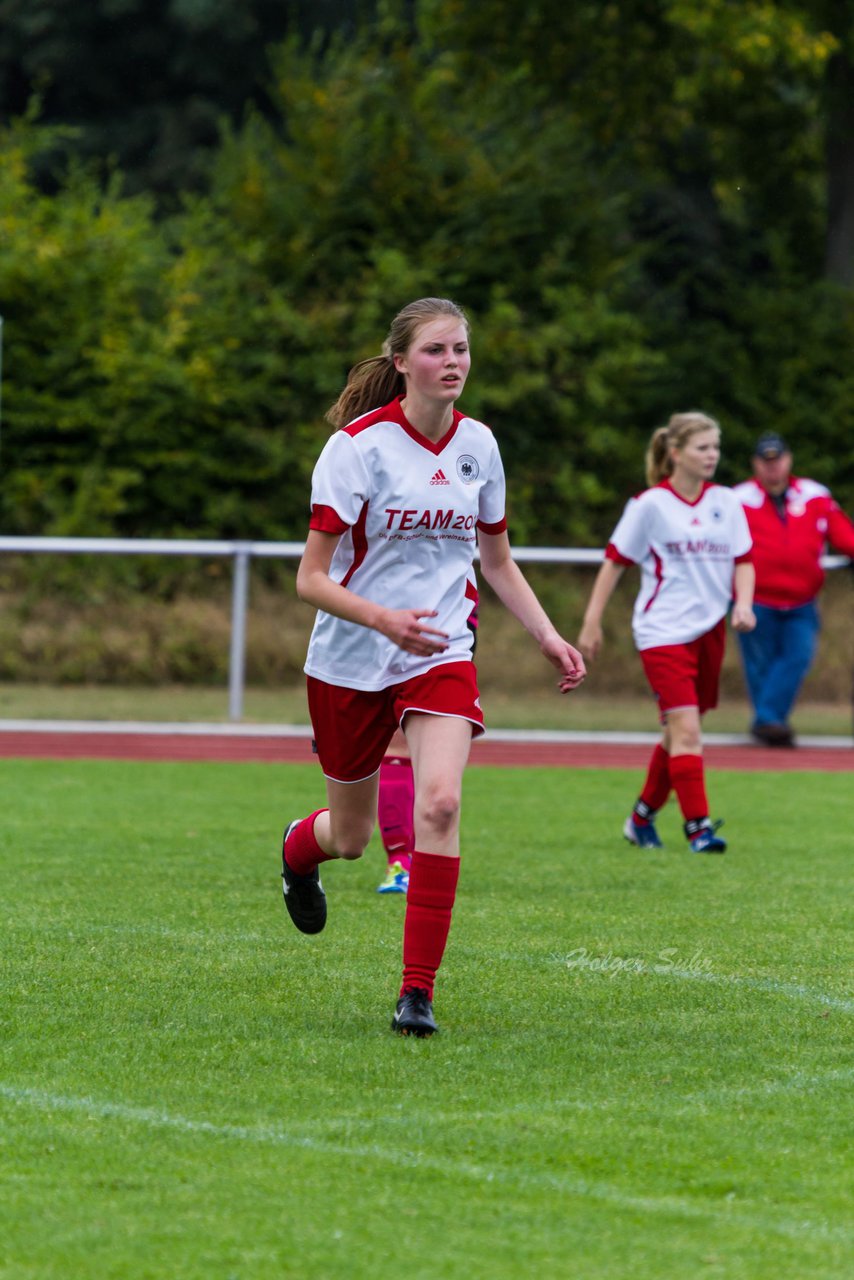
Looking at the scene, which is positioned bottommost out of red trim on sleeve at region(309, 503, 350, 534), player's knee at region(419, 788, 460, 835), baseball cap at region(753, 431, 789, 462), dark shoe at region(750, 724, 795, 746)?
dark shoe at region(750, 724, 795, 746)

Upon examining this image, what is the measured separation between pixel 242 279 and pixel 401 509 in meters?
16.1

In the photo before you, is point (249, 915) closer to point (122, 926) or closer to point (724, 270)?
point (122, 926)

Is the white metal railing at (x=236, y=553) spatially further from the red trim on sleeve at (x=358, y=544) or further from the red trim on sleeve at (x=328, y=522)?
the red trim on sleeve at (x=328, y=522)

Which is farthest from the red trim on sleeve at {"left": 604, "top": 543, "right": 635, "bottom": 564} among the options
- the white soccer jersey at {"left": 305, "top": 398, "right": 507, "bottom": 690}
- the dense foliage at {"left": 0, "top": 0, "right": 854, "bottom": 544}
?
the dense foliage at {"left": 0, "top": 0, "right": 854, "bottom": 544}

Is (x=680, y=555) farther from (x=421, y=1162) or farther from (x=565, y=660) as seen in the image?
(x=421, y=1162)

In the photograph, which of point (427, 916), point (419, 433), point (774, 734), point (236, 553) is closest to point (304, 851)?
point (427, 916)

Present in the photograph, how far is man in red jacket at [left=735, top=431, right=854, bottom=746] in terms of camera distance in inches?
552

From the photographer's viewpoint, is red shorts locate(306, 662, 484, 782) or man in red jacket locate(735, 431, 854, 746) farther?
man in red jacket locate(735, 431, 854, 746)

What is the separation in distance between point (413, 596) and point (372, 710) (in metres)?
0.35

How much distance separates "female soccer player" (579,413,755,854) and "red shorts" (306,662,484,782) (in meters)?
3.56

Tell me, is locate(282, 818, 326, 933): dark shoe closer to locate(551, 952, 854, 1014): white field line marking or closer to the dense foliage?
locate(551, 952, 854, 1014): white field line marking

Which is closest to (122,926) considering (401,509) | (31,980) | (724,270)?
(31,980)

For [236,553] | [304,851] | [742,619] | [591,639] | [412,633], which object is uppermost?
[412,633]

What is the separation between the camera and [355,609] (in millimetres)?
4938
